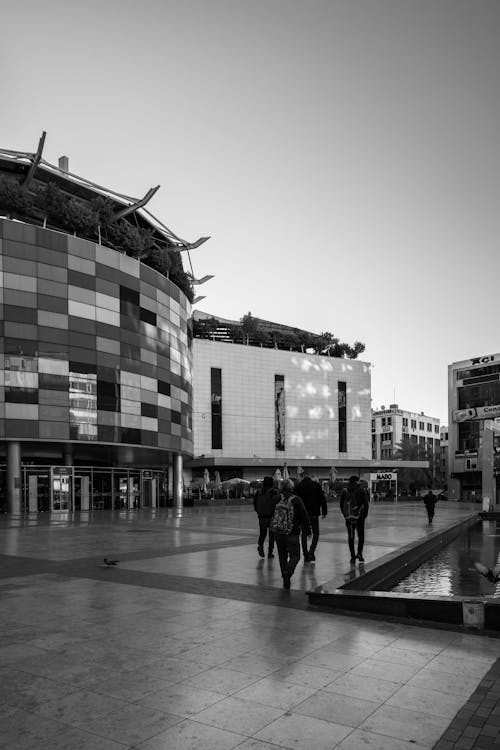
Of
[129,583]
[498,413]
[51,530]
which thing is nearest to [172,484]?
[498,413]

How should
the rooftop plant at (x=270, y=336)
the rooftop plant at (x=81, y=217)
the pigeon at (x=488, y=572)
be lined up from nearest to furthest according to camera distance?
the pigeon at (x=488, y=572), the rooftop plant at (x=81, y=217), the rooftop plant at (x=270, y=336)

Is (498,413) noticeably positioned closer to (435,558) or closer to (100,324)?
(100,324)

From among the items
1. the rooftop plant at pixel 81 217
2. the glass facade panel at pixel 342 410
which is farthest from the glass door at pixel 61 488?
the glass facade panel at pixel 342 410

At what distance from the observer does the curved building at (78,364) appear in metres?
39.3

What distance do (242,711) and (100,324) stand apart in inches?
1583

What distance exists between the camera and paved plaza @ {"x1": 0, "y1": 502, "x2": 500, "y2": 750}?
4.56 meters

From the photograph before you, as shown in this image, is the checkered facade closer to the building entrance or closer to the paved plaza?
the building entrance

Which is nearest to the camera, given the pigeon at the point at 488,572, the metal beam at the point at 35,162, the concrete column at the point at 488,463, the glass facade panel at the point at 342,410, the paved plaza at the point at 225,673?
the paved plaza at the point at 225,673

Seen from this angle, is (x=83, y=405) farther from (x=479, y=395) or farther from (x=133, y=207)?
(x=479, y=395)

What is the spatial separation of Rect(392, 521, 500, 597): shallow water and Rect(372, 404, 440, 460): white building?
133 m

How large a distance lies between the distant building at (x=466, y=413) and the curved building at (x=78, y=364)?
208 ft

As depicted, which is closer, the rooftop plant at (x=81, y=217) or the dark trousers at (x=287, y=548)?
the dark trousers at (x=287, y=548)

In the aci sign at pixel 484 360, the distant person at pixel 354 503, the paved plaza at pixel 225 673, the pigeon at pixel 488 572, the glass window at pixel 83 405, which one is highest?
the aci sign at pixel 484 360

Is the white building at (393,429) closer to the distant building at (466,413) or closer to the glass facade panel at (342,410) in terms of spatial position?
the distant building at (466,413)
